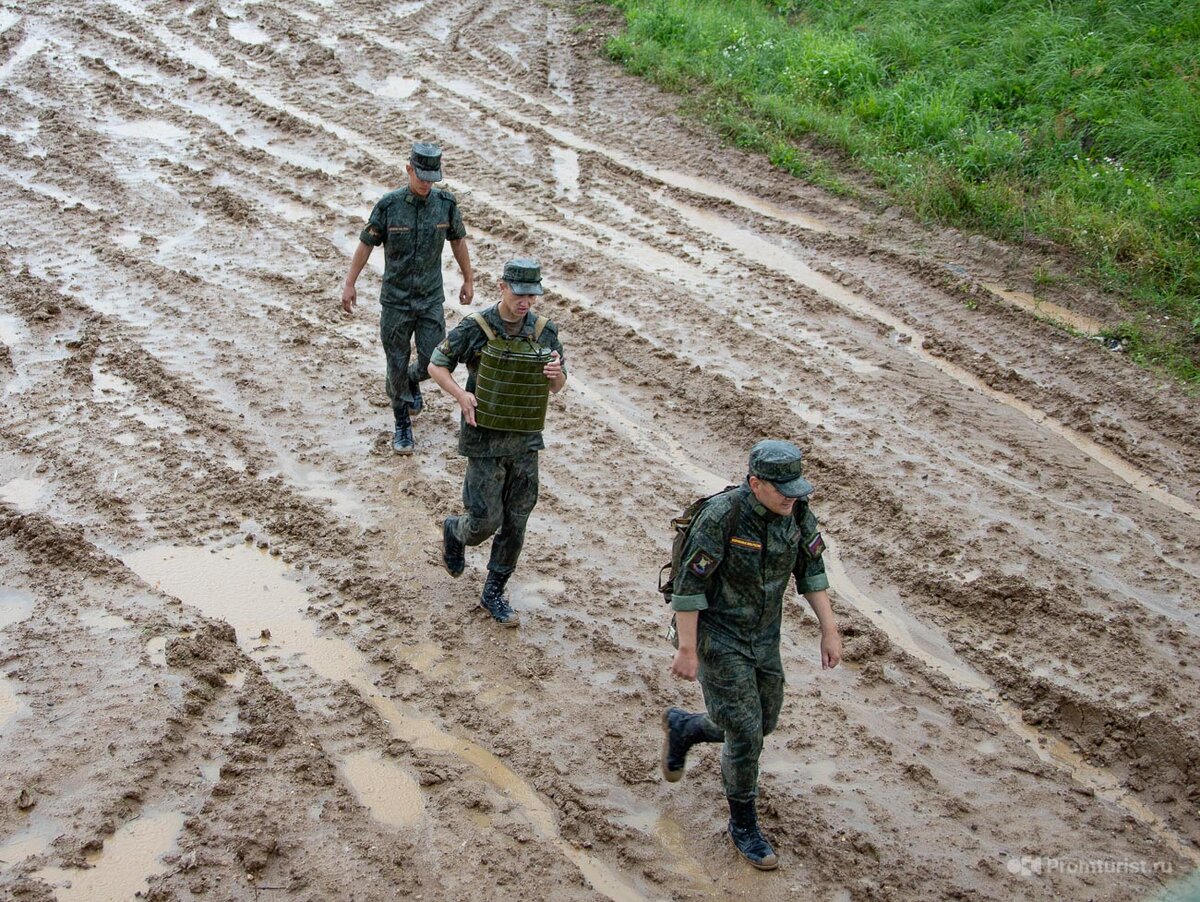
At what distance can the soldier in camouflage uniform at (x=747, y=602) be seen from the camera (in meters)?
4.83

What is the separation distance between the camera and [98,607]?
643 cm

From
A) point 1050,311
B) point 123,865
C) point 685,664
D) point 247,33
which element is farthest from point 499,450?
point 247,33

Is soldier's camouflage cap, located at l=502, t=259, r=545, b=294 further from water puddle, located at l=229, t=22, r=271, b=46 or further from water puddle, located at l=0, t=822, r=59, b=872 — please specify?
water puddle, located at l=229, t=22, r=271, b=46

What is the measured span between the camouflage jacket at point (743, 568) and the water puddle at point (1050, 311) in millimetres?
5753

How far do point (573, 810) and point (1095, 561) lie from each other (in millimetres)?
3578

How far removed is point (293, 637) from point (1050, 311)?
263 inches

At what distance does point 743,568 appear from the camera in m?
4.86

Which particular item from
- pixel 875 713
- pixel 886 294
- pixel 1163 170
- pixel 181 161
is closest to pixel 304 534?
pixel 875 713

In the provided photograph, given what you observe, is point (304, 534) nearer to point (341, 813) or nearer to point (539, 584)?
point (539, 584)

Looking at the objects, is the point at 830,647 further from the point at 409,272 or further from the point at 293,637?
the point at 409,272

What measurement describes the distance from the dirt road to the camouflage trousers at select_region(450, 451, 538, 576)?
42 centimetres

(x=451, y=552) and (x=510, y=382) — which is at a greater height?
(x=510, y=382)

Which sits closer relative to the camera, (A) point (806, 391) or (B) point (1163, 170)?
(A) point (806, 391)

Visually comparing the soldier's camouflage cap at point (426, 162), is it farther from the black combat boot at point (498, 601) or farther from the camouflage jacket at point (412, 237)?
the black combat boot at point (498, 601)
